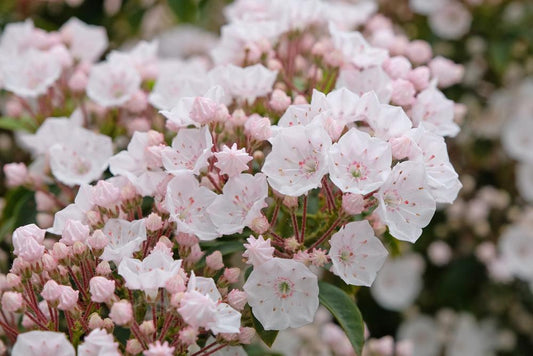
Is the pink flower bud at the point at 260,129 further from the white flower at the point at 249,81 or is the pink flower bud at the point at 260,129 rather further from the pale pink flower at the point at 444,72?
the pale pink flower at the point at 444,72

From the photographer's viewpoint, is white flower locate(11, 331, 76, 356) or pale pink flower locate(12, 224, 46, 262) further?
pale pink flower locate(12, 224, 46, 262)

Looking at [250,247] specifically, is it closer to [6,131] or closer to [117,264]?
[117,264]

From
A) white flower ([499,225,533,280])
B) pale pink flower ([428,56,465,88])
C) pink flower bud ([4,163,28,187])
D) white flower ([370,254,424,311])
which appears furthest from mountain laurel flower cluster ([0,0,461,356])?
white flower ([370,254,424,311])

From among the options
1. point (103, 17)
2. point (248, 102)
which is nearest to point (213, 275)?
point (248, 102)

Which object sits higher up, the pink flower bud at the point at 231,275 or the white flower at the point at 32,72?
the white flower at the point at 32,72

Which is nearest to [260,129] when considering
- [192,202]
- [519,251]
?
[192,202]

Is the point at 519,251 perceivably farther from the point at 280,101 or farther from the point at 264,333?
the point at 264,333

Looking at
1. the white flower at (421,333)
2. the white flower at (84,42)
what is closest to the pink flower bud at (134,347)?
the white flower at (84,42)

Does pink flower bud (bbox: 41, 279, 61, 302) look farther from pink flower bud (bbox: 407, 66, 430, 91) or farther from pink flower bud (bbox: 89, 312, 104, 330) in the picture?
pink flower bud (bbox: 407, 66, 430, 91)
